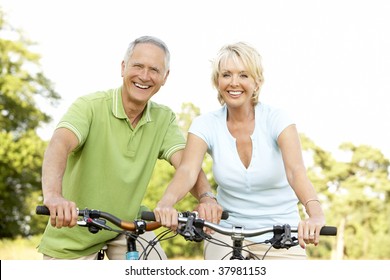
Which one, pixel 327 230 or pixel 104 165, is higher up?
pixel 104 165

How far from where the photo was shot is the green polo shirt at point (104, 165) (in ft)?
13.2

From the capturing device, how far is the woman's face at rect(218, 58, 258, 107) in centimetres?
374

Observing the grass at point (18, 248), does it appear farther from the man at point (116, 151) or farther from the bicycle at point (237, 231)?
the bicycle at point (237, 231)

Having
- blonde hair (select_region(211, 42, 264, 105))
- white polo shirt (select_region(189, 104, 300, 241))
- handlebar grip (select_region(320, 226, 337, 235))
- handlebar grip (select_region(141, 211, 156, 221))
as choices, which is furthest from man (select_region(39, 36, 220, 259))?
handlebar grip (select_region(320, 226, 337, 235))

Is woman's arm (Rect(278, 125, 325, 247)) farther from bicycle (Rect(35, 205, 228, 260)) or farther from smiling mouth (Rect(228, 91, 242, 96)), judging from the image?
bicycle (Rect(35, 205, 228, 260))

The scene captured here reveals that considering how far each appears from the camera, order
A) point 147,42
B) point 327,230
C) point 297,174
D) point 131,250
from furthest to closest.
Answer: point 147,42, point 297,174, point 131,250, point 327,230

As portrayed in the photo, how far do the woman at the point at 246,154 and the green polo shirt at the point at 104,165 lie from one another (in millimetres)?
296

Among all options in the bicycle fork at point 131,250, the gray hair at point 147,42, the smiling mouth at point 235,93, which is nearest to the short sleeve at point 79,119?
the gray hair at point 147,42

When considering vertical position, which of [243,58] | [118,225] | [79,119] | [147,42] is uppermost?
[147,42]

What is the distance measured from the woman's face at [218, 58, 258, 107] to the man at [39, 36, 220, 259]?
44 cm

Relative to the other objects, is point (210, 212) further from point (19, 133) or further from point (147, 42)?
A: point (19, 133)

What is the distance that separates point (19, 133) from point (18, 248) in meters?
3.66

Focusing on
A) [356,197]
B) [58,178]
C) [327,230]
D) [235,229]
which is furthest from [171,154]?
[356,197]

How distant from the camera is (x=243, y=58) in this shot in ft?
12.3
